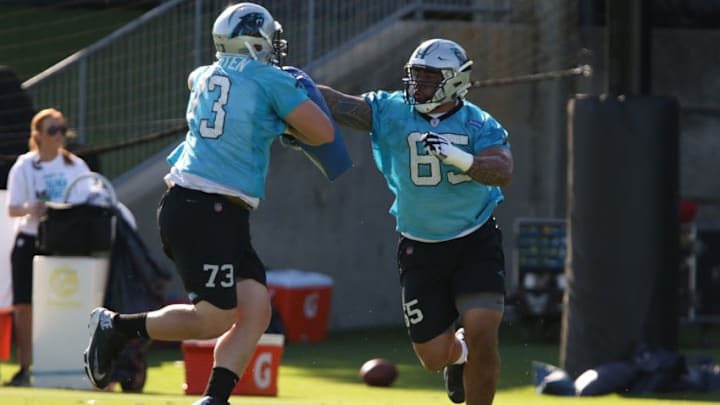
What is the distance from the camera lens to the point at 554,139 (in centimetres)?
1625

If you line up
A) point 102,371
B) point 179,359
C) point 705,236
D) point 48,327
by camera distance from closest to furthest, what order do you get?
point 102,371 → point 48,327 → point 179,359 → point 705,236

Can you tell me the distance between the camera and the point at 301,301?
47.6 ft

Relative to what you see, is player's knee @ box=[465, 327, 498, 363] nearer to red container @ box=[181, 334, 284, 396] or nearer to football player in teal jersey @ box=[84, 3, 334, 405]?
football player in teal jersey @ box=[84, 3, 334, 405]

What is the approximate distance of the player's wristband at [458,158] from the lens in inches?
267

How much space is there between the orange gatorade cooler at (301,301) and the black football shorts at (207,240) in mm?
7764

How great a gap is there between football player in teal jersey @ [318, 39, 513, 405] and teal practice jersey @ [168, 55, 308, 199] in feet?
2.34

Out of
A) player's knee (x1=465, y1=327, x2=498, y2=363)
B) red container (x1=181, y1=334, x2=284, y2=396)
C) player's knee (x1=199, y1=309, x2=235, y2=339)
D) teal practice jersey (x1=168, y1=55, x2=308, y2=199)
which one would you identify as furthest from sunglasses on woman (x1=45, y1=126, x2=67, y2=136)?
player's knee (x1=465, y1=327, x2=498, y2=363)

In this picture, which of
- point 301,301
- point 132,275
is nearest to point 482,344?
point 132,275

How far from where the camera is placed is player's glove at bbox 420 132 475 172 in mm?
6789

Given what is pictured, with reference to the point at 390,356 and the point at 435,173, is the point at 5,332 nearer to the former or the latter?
the point at 390,356

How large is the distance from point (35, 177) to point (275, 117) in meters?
4.49

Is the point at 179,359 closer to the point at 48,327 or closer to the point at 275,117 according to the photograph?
the point at 48,327

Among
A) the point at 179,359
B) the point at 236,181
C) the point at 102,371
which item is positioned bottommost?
the point at 179,359

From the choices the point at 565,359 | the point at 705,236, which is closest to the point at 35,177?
the point at 565,359
